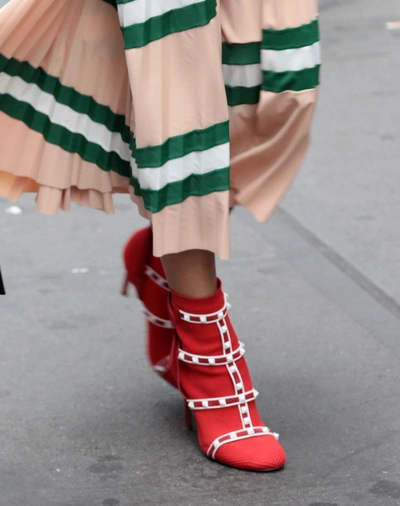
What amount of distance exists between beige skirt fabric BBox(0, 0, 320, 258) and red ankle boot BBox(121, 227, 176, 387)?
0.26 metres

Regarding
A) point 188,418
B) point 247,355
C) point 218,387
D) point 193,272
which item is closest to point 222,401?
point 218,387

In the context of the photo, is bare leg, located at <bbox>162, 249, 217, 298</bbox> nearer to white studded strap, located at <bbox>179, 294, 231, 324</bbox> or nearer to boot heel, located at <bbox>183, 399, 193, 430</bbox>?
white studded strap, located at <bbox>179, 294, 231, 324</bbox>

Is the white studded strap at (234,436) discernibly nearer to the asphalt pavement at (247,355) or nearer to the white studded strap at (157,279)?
the asphalt pavement at (247,355)

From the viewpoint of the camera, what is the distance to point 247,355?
9.68 ft

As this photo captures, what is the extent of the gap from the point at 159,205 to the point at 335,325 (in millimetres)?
1138

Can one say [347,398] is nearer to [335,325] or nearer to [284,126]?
[335,325]

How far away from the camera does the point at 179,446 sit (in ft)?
8.05

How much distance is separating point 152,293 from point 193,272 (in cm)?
31

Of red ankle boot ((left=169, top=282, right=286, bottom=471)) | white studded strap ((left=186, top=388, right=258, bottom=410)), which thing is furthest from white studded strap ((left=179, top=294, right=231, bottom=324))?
white studded strap ((left=186, top=388, right=258, bottom=410))

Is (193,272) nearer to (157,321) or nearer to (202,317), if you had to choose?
(202,317)

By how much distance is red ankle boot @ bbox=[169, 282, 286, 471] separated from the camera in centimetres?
231

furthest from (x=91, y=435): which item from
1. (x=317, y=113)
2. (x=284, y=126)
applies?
(x=317, y=113)

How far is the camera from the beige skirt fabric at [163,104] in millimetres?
2105

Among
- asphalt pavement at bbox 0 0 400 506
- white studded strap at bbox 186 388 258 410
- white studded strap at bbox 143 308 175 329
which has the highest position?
white studded strap at bbox 143 308 175 329
